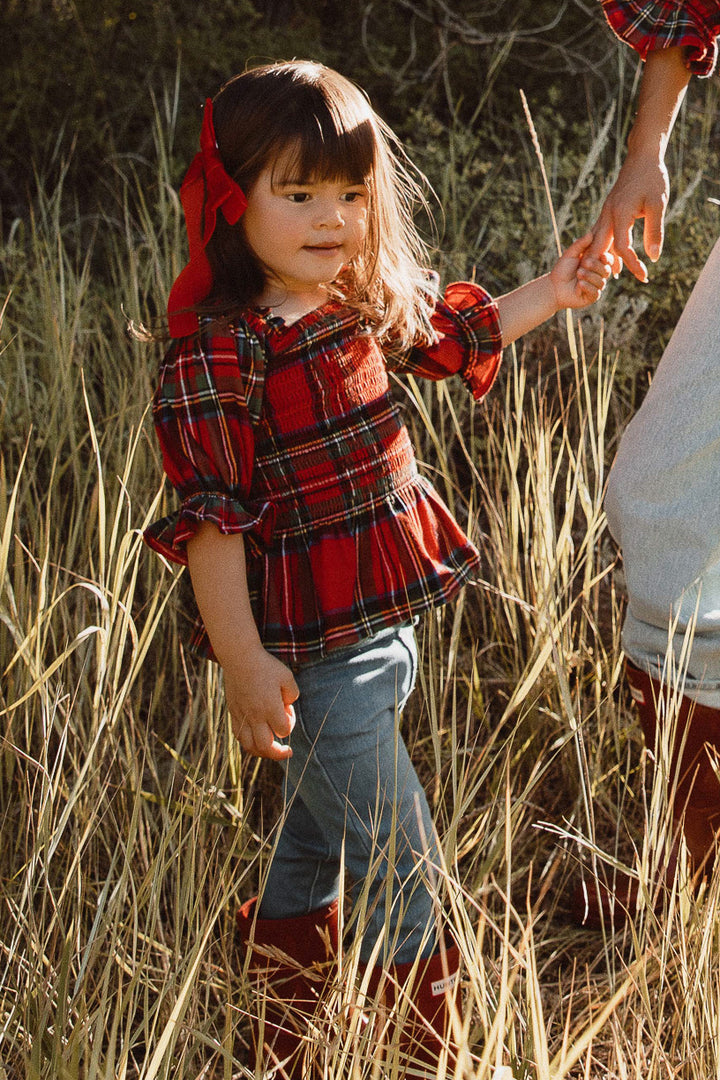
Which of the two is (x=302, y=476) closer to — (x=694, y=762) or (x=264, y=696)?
(x=264, y=696)

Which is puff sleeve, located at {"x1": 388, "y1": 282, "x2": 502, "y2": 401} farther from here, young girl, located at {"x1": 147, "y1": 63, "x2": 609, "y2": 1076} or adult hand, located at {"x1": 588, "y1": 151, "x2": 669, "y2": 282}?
adult hand, located at {"x1": 588, "y1": 151, "x2": 669, "y2": 282}

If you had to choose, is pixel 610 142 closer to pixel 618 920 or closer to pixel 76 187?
pixel 76 187

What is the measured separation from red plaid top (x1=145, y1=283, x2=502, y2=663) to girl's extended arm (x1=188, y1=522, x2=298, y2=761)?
0.03 metres

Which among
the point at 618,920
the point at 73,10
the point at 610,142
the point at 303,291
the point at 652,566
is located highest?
the point at 73,10

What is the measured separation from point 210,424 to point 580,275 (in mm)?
546

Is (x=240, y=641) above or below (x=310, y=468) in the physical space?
below

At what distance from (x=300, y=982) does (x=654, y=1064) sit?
597 mm

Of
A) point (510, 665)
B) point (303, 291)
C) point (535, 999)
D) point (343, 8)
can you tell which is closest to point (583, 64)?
point (343, 8)

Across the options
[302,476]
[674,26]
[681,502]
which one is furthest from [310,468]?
→ [674,26]

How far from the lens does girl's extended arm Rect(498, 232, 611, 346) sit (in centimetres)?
143

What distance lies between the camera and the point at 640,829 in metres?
1.75

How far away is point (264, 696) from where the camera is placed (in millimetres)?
1196

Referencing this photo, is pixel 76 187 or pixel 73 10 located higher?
pixel 73 10

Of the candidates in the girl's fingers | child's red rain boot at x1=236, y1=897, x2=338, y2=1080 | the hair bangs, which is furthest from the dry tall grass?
the hair bangs
